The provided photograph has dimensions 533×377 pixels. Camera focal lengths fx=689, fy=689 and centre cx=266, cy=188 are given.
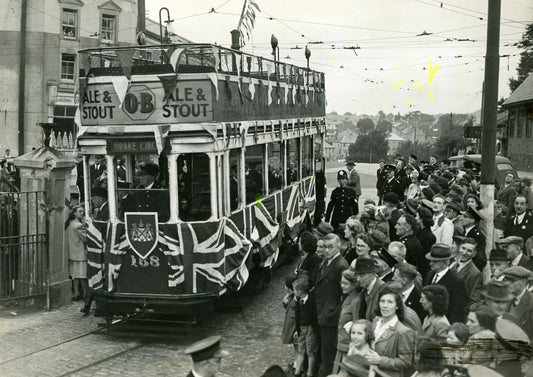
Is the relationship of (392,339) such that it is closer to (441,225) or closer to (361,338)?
(361,338)

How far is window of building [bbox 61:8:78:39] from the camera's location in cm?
3428

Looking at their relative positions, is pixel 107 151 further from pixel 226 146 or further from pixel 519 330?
pixel 519 330

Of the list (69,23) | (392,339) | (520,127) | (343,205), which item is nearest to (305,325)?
(392,339)

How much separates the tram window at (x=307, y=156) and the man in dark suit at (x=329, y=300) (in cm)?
873

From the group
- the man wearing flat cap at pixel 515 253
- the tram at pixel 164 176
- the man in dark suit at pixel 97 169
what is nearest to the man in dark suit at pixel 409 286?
the man wearing flat cap at pixel 515 253

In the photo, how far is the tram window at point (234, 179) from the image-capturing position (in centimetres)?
1065

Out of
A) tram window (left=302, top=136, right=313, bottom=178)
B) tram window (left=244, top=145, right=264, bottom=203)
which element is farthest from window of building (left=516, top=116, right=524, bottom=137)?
tram window (left=244, top=145, right=264, bottom=203)

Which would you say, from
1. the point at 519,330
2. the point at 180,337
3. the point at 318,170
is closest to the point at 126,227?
the point at 180,337

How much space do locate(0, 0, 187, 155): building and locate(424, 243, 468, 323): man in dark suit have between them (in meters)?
25.7

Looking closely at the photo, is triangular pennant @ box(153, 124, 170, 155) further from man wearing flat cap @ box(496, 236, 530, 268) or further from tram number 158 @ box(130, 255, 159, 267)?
man wearing flat cap @ box(496, 236, 530, 268)

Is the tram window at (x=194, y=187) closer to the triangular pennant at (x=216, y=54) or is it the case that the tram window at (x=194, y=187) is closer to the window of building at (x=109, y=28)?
the triangular pennant at (x=216, y=54)

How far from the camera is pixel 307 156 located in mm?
17297

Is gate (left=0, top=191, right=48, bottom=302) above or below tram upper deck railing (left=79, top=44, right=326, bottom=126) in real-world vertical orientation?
below

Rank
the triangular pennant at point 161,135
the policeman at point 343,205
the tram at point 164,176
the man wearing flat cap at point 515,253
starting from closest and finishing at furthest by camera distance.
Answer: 1. the man wearing flat cap at point 515,253
2. the triangular pennant at point 161,135
3. the tram at point 164,176
4. the policeman at point 343,205
